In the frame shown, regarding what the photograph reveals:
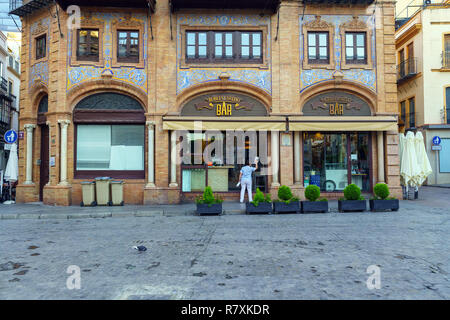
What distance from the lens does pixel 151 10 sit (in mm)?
14203

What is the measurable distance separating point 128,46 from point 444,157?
69.0 feet

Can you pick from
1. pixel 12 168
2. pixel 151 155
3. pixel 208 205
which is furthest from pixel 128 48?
pixel 208 205

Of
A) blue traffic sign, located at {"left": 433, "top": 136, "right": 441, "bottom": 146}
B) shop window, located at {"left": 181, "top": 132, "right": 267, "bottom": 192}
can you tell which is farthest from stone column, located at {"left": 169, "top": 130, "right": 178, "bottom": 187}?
blue traffic sign, located at {"left": 433, "top": 136, "right": 441, "bottom": 146}

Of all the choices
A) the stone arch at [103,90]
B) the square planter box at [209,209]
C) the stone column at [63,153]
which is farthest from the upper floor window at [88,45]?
the square planter box at [209,209]

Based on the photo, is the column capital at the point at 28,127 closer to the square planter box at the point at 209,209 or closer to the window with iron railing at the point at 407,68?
the square planter box at the point at 209,209

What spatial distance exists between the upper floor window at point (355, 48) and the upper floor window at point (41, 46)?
13184 millimetres

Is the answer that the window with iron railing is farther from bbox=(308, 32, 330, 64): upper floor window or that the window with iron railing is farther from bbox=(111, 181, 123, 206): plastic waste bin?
bbox=(111, 181, 123, 206): plastic waste bin

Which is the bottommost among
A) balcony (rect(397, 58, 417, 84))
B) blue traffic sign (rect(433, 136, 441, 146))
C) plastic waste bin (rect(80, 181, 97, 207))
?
plastic waste bin (rect(80, 181, 97, 207))

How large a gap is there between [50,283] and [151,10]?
12455 millimetres

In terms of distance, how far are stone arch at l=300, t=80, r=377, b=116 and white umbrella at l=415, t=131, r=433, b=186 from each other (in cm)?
218

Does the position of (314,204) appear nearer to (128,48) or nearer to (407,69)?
(128,48)

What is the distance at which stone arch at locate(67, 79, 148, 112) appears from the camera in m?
14.2

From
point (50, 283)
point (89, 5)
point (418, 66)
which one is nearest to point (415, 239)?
point (50, 283)
